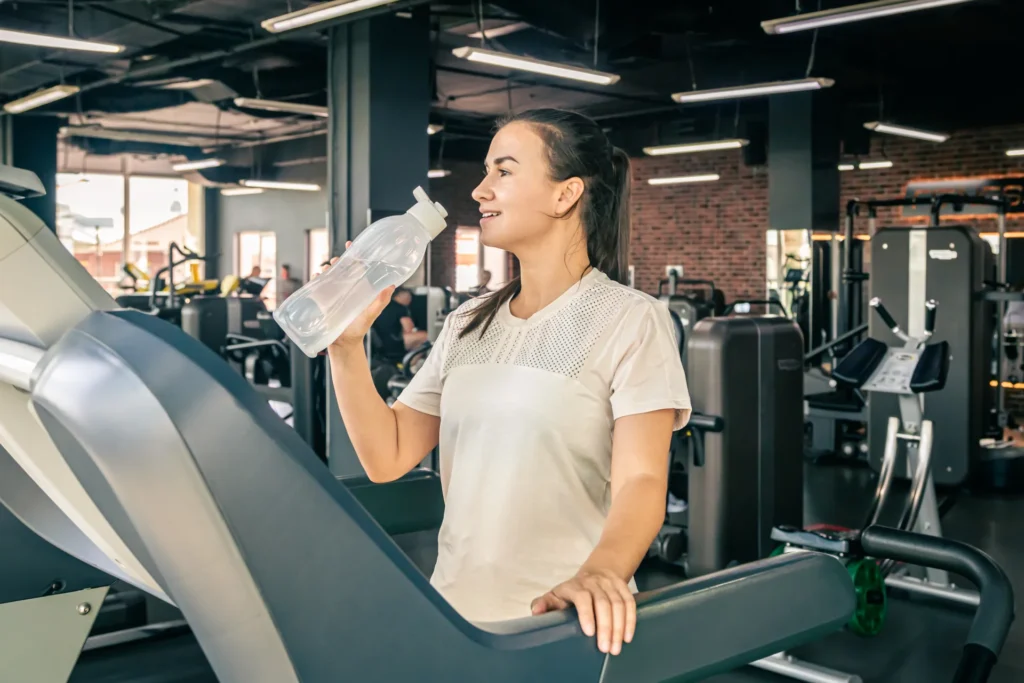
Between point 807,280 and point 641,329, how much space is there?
897 cm

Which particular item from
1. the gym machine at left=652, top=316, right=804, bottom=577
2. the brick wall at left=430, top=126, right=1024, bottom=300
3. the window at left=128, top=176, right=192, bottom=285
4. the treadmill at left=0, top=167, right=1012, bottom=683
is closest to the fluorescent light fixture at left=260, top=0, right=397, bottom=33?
the gym machine at left=652, top=316, right=804, bottom=577

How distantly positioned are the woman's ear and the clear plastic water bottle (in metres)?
0.17

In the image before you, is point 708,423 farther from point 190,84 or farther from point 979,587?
point 190,84

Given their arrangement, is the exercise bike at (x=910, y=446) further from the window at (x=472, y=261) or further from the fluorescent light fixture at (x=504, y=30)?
the window at (x=472, y=261)

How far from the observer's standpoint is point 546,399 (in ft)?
4.04

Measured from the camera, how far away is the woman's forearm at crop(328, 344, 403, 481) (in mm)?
1269

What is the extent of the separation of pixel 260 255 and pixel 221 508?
58.2 feet

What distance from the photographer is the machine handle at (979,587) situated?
237 centimetres

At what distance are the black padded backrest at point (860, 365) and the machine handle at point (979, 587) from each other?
1347mm

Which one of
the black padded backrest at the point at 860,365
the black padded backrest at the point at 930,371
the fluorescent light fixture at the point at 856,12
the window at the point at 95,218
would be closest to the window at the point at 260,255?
the window at the point at 95,218

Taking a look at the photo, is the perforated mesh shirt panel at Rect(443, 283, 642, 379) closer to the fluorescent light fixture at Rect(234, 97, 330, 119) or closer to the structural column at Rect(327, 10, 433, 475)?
the structural column at Rect(327, 10, 433, 475)

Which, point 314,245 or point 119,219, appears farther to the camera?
point 119,219

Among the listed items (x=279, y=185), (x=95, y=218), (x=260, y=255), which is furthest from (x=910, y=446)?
(x=95, y=218)

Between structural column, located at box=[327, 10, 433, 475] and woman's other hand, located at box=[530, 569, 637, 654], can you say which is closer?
woman's other hand, located at box=[530, 569, 637, 654]
